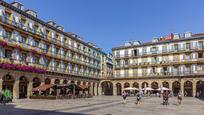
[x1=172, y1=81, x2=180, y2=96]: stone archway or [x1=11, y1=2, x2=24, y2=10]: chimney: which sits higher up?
[x1=11, y1=2, x2=24, y2=10]: chimney

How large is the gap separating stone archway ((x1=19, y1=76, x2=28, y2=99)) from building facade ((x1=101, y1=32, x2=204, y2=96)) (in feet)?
101

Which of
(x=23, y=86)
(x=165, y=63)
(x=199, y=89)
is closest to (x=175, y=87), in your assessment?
(x=199, y=89)

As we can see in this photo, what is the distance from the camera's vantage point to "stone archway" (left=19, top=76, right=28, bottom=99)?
38188mm

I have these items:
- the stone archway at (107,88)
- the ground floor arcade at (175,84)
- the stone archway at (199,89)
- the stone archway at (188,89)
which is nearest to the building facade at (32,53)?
the ground floor arcade at (175,84)

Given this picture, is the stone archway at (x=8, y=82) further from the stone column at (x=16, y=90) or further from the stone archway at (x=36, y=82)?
the stone archway at (x=36, y=82)

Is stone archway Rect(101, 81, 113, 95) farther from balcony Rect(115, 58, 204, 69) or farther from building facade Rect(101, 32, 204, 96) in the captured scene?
balcony Rect(115, 58, 204, 69)

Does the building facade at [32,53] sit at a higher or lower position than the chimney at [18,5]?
lower

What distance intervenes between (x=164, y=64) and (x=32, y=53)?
1352 inches

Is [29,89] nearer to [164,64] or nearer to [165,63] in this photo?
[164,64]

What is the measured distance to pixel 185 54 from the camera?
56.8m

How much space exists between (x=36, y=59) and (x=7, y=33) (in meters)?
7.88

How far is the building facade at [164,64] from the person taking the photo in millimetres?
55281

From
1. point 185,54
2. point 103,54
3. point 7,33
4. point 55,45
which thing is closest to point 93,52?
point 103,54

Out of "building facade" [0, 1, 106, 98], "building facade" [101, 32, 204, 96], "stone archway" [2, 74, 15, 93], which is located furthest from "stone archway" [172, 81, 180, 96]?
"stone archway" [2, 74, 15, 93]
